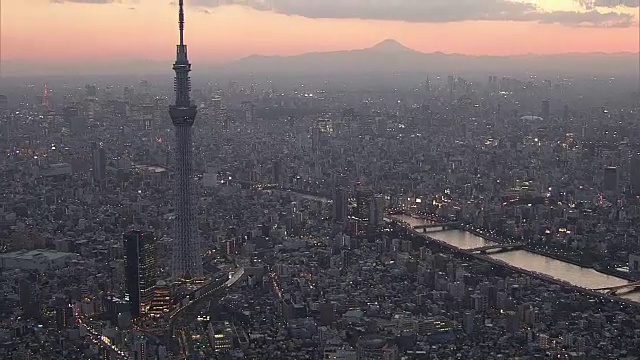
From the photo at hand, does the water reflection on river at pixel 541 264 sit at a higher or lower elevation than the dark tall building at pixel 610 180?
lower

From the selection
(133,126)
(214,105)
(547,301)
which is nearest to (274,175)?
(214,105)

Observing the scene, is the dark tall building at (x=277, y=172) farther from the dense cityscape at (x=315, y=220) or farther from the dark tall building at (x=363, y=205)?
the dark tall building at (x=363, y=205)

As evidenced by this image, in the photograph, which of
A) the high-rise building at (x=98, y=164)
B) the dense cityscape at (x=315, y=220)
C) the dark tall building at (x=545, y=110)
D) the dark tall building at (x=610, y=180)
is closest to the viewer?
the dense cityscape at (x=315, y=220)

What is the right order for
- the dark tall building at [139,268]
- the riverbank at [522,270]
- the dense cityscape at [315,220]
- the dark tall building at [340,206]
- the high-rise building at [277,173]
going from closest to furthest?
the dense cityscape at [315,220]
the dark tall building at [139,268]
the riverbank at [522,270]
the dark tall building at [340,206]
the high-rise building at [277,173]

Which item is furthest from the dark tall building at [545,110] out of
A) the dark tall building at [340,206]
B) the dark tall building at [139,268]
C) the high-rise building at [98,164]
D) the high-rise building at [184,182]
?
the dark tall building at [139,268]

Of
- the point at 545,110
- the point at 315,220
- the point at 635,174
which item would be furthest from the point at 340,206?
the point at 545,110

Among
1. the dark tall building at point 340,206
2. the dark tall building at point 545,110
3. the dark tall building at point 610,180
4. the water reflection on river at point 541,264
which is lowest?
the water reflection on river at point 541,264

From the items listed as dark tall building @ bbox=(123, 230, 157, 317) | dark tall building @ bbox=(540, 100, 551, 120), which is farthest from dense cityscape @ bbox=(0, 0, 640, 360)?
dark tall building @ bbox=(540, 100, 551, 120)

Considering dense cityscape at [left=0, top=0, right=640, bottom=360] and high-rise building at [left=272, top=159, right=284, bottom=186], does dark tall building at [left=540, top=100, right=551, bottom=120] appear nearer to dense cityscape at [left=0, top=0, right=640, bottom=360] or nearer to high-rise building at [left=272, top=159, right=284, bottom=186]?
dense cityscape at [left=0, top=0, right=640, bottom=360]
